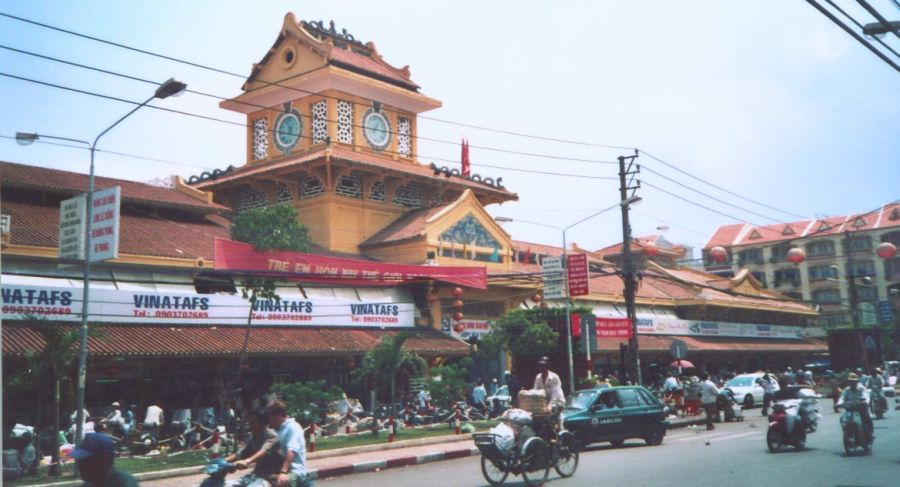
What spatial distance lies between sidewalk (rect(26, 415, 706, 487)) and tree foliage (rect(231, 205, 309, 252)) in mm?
10476

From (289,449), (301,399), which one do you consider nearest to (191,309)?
(301,399)

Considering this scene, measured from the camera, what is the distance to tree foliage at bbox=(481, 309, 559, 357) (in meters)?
27.5

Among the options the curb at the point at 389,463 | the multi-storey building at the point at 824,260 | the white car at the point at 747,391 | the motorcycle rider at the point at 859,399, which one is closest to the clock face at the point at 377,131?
the white car at the point at 747,391

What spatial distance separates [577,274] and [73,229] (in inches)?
682

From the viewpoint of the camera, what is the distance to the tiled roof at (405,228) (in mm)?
32094

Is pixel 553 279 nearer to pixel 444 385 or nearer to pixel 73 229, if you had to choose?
pixel 444 385

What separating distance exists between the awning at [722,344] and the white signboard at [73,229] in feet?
74.9

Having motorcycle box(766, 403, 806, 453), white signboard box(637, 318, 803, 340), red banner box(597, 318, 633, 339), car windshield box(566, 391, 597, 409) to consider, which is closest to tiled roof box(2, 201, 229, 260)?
car windshield box(566, 391, 597, 409)

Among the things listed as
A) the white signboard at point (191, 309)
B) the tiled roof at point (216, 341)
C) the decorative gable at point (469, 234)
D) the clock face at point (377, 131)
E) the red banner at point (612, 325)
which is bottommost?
the tiled roof at point (216, 341)

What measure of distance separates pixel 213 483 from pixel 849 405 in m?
11.6

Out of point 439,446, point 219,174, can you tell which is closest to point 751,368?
point 219,174

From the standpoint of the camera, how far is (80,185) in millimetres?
25953

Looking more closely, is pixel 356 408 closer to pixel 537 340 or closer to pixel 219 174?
pixel 537 340

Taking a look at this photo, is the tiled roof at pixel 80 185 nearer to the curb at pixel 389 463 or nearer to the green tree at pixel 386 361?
the green tree at pixel 386 361
